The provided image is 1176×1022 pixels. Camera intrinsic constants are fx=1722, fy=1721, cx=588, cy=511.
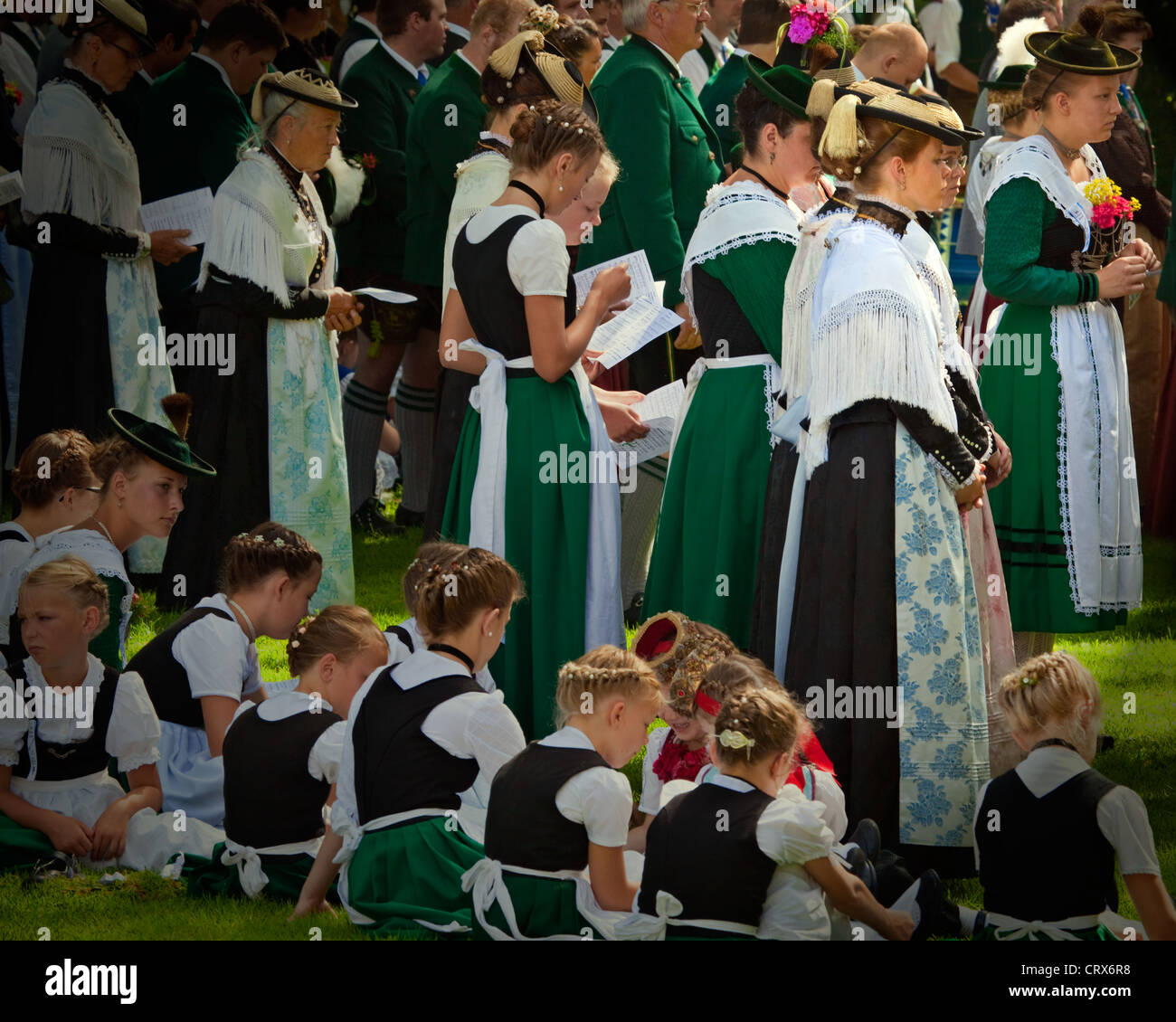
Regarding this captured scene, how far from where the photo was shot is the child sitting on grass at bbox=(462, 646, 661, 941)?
3504 millimetres

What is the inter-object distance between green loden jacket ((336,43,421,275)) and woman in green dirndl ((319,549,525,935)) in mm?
4019

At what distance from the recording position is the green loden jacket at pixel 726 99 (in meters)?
7.69

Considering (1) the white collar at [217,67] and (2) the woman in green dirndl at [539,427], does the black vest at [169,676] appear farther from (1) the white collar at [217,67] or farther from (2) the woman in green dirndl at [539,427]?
(1) the white collar at [217,67]

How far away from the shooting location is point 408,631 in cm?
453

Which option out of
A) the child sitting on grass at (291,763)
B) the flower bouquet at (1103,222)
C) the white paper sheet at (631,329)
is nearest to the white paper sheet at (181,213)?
the white paper sheet at (631,329)

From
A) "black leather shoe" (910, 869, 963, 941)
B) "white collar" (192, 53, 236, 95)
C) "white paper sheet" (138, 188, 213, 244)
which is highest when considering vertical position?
"white collar" (192, 53, 236, 95)

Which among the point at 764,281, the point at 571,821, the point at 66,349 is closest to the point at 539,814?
the point at 571,821

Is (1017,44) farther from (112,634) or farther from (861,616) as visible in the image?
(112,634)

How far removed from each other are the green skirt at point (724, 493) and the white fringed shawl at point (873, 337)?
666mm

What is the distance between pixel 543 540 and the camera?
486 centimetres

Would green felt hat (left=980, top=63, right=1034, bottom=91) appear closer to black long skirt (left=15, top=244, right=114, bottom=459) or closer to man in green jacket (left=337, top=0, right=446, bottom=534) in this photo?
man in green jacket (left=337, top=0, right=446, bottom=534)

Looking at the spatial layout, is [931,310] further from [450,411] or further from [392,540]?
[392,540]

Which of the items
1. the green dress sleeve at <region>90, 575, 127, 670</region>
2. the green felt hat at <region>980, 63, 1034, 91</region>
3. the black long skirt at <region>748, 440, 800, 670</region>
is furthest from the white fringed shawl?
the green felt hat at <region>980, 63, 1034, 91</region>

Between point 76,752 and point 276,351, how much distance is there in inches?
82.5
